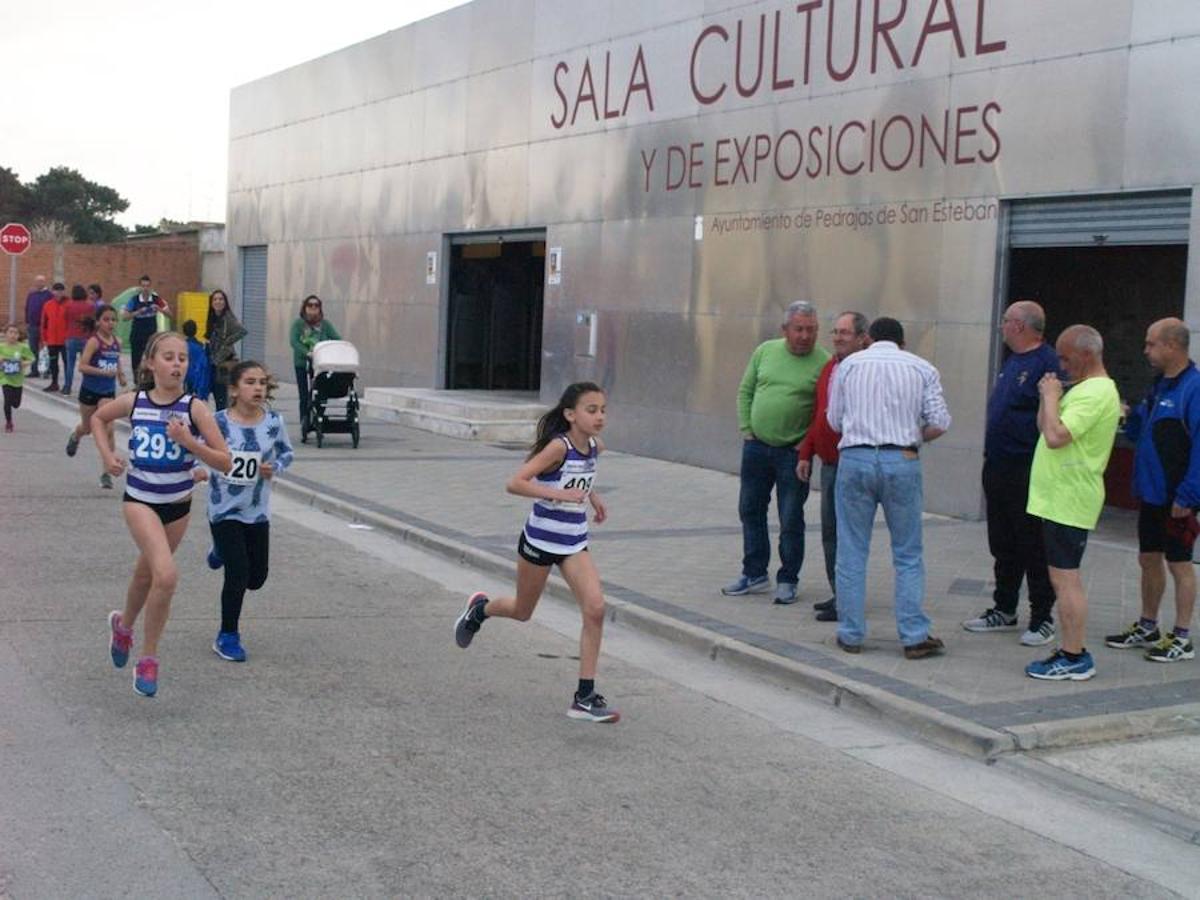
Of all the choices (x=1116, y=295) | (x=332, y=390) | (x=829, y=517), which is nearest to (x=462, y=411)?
(x=332, y=390)

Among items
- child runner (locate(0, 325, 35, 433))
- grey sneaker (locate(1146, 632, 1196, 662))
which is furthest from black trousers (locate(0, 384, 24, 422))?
grey sneaker (locate(1146, 632, 1196, 662))

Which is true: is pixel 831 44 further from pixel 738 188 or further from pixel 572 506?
pixel 572 506

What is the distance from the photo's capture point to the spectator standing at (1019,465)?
8.66 m

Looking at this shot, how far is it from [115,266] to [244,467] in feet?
126

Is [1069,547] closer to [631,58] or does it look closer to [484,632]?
[484,632]

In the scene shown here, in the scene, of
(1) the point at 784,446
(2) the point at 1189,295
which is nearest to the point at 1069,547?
(1) the point at 784,446

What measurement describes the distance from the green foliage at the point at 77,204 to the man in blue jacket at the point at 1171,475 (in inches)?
2931

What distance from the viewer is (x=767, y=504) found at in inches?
391

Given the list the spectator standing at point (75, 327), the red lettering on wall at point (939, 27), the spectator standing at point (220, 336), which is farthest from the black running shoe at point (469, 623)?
the spectator standing at point (75, 327)

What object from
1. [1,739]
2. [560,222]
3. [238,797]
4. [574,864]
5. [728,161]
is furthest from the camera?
[560,222]

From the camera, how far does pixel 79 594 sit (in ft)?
30.9

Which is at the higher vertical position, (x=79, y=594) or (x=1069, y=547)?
(x=1069, y=547)

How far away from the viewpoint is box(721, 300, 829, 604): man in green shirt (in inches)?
382

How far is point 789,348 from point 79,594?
15.4ft
